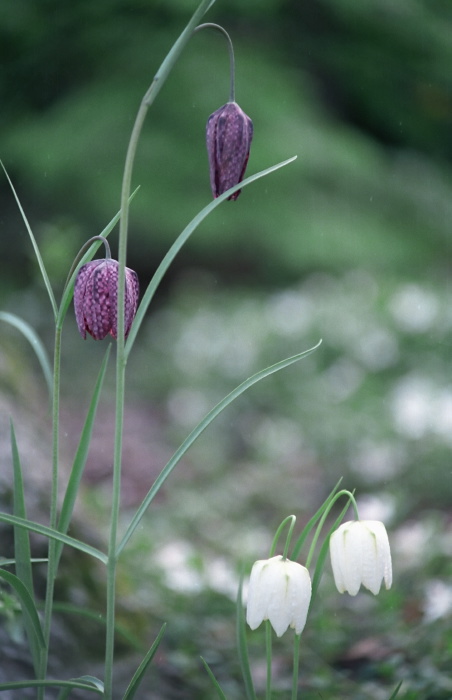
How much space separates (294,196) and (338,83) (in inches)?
56.2

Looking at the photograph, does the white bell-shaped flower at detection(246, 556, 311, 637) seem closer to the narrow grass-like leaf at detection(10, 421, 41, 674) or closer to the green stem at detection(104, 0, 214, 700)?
the green stem at detection(104, 0, 214, 700)

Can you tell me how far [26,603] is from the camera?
984 millimetres

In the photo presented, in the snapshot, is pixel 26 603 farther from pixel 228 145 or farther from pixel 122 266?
pixel 228 145

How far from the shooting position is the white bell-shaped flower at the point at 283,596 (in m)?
0.98

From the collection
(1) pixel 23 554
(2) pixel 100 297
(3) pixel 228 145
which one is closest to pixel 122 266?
(2) pixel 100 297

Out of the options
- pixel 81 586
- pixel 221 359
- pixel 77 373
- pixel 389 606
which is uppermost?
pixel 81 586

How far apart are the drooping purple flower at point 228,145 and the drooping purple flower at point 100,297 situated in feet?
0.56

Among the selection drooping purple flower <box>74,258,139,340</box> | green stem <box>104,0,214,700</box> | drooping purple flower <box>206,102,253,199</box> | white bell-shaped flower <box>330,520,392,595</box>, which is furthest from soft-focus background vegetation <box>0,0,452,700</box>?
drooping purple flower <box>206,102,253,199</box>

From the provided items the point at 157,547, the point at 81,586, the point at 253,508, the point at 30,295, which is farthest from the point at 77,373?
the point at 81,586

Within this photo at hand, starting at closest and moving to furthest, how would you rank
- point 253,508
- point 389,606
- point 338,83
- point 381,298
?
1. point 389,606
2. point 253,508
3. point 381,298
4. point 338,83

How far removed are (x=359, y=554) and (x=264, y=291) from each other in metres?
4.54

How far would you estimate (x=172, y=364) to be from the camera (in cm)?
386

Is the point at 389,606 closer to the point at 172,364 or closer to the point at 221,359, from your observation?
the point at 221,359

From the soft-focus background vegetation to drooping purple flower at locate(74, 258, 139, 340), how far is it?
0.65 meters
